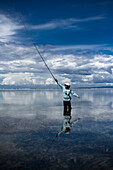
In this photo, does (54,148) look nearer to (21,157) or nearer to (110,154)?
(21,157)

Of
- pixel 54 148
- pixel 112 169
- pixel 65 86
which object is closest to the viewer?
pixel 112 169

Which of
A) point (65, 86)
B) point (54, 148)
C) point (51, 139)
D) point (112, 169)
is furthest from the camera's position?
point (65, 86)

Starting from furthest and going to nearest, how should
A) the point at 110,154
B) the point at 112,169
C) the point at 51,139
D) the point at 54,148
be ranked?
the point at 51,139
the point at 54,148
the point at 110,154
the point at 112,169

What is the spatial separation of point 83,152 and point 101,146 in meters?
0.87

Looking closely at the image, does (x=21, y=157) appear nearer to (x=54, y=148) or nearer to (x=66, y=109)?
(x=54, y=148)

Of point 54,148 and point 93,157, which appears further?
point 54,148

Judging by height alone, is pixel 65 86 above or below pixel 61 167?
above

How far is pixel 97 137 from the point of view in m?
6.95

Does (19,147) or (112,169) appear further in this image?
(19,147)

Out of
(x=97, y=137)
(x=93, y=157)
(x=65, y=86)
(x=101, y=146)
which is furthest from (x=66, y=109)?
(x=93, y=157)

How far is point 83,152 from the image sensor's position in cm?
536

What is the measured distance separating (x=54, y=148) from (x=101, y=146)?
1.61 m

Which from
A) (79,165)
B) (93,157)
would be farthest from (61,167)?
(93,157)

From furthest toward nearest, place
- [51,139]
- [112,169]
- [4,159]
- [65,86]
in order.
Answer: [65,86]
[51,139]
[4,159]
[112,169]
